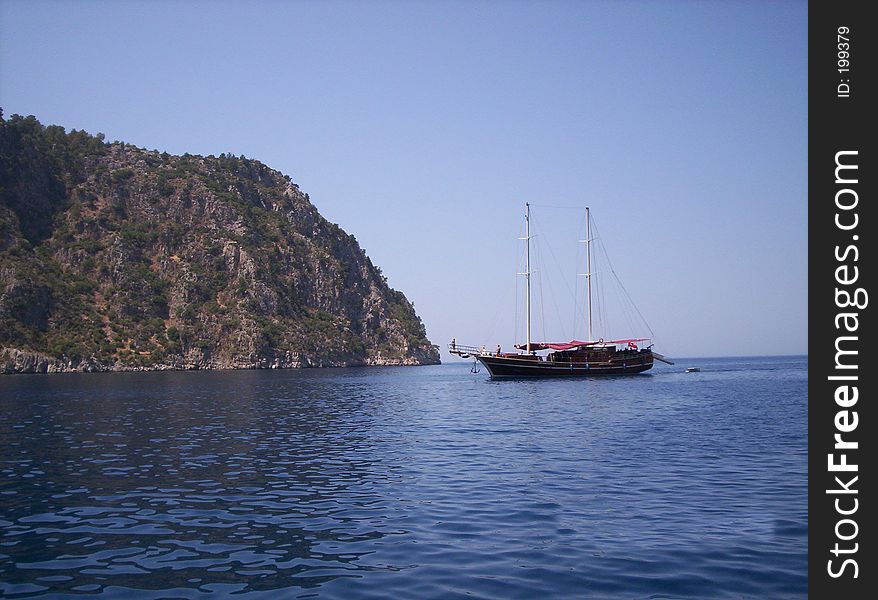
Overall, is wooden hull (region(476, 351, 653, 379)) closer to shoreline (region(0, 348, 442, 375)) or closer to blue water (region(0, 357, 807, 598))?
blue water (region(0, 357, 807, 598))

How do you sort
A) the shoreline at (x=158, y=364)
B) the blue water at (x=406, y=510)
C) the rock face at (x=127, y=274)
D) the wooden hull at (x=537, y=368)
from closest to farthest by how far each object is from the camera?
the blue water at (x=406, y=510) → the wooden hull at (x=537, y=368) → the shoreline at (x=158, y=364) → the rock face at (x=127, y=274)

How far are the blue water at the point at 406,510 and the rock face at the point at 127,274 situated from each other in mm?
116772

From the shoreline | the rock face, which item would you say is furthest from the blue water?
the rock face

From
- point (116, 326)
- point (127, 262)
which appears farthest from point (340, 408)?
point (127, 262)

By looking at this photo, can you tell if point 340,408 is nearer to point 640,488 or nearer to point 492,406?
point 492,406

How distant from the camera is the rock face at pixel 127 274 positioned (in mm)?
138875

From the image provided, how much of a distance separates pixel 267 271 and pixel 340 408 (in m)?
146

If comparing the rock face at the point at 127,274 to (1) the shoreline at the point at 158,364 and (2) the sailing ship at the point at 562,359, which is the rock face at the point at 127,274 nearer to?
(1) the shoreline at the point at 158,364

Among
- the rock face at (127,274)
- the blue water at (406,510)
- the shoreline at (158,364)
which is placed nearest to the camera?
the blue water at (406,510)

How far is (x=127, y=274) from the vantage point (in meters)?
166

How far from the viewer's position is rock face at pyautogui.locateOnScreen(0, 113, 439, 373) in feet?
456

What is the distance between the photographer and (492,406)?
50656 millimetres

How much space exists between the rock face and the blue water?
117 meters

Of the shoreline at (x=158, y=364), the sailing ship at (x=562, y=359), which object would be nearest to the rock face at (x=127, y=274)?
the shoreline at (x=158, y=364)
